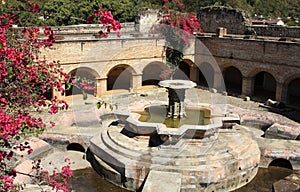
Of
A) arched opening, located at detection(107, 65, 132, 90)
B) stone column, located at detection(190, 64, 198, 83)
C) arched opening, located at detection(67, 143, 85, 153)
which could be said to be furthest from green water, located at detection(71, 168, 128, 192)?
stone column, located at detection(190, 64, 198, 83)

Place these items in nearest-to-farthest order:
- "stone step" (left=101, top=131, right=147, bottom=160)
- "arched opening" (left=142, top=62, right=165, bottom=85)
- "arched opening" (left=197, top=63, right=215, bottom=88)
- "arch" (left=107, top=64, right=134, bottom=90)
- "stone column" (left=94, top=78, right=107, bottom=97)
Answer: "stone step" (left=101, top=131, right=147, bottom=160) → "stone column" (left=94, top=78, right=107, bottom=97) → "arch" (left=107, top=64, right=134, bottom=90) → "arched opening" (left=197, top=63, right=215, bottom=88) → "arched opening" (left=142, top=62, right=165, bottom=85)

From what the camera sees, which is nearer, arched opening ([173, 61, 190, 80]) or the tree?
the tree

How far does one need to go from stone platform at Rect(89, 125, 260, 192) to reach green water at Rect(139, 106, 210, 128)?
1.53 meters

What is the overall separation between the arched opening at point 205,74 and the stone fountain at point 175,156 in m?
11.6

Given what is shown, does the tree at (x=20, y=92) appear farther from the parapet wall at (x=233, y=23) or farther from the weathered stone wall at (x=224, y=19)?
the weathered stone wall at (x=224, y=19)

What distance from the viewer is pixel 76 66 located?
19891mm

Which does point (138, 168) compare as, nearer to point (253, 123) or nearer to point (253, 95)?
point (253, 123)

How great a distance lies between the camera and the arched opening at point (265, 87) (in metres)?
22.0

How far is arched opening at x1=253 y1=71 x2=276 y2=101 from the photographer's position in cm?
2197

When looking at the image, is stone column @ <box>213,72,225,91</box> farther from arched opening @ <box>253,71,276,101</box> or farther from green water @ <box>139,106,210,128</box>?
green water @ <box>139,106,210,128</box>

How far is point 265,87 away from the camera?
2434 centimetres

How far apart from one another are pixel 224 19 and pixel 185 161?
56.1 ft

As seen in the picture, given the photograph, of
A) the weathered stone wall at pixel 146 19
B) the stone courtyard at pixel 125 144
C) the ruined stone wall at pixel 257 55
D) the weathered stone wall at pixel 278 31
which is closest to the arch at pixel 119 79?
the stone courtyard at pixel 125 144

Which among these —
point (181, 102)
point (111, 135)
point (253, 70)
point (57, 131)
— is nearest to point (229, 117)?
point (181, 102)
